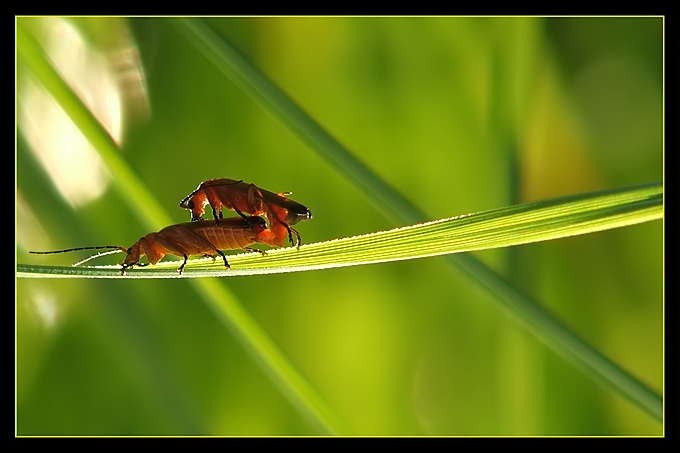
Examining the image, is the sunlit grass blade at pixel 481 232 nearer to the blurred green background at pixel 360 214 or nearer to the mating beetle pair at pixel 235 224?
the mating beetle pair at pixel 235 224

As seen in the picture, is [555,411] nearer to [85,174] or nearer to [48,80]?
[85,174]

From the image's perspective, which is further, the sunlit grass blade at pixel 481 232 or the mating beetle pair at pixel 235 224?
the mating beetle pair at pixel 235 224

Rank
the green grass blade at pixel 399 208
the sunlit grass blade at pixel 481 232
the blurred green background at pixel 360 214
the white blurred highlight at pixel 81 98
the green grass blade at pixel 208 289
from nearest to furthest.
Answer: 1. the sunlit grass blade at pixel 481 232
2. the green grass blade at pixel 399 208
3. the green grass blade at pixel 208 289
4. the blurred green background at pixel 360 214
5. the white blurred highlight at pixel 81 98

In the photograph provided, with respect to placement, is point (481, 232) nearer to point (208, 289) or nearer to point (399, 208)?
point (399, 208)

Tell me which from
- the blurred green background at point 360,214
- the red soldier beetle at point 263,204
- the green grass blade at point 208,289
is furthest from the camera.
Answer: the blurred green background at point 360,214

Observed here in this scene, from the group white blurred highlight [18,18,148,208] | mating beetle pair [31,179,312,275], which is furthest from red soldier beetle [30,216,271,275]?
white blurred highlight [18,18,148,208]

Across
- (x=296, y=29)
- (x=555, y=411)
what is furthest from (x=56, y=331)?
(x=555, y=411)

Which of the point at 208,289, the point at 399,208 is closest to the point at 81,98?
the point at 208,289

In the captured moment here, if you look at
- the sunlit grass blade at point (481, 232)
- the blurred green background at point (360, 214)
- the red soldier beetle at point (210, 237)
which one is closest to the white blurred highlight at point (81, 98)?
the blurred green background at point (360, 214)
